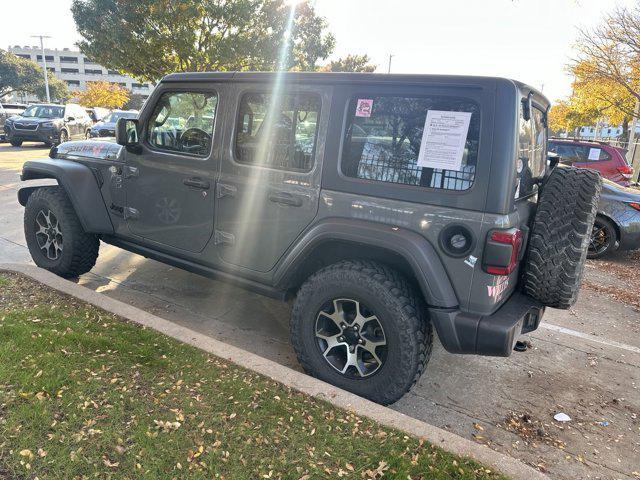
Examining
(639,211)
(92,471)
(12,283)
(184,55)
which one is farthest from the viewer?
(184,55)

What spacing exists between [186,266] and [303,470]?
81.7 inches

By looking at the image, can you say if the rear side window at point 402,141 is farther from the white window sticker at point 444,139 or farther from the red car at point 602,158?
the red car at point 602,158

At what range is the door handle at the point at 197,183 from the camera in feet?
11.5

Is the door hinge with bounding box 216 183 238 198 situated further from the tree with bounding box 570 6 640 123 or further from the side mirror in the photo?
the tree with bounding box 570 6 640 123

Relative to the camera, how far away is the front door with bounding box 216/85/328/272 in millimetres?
3041

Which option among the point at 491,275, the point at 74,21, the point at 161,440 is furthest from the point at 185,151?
the point at 74,21

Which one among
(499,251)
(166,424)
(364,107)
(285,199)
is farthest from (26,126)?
(499,251)

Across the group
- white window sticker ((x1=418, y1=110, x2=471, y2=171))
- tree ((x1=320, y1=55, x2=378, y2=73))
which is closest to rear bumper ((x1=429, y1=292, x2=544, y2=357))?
white window sticker ((x1=418, y1=110, x2=471, y2=171))

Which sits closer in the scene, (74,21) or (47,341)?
(47,341)

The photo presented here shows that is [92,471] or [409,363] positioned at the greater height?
[409,363]

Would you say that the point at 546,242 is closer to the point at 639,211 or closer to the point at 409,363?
the point at 409,363

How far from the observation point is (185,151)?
3.69 metres

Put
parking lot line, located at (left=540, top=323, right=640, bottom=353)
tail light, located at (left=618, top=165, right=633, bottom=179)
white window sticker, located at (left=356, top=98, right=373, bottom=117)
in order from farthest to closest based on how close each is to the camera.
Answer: tail light, located at (left=618, top=165, right=633, bottom=179) < parking lot line, located at (left=540, top=323, right=640, bottom=353) < white window sticker, located at (left=356, top=98, right=373, bottom=117)

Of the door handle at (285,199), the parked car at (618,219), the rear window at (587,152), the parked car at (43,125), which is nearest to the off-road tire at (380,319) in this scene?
the door handle at (285,199)
